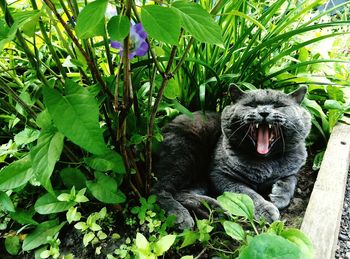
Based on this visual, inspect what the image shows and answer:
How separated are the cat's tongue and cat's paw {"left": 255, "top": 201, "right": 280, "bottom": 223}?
0.58ft

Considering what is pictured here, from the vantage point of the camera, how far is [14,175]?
1.07 meters

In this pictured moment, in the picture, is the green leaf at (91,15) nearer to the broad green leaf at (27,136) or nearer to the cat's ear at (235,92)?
the broad green leaf at (27,136)

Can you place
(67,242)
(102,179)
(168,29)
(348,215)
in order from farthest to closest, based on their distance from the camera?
(348,215) → (67,242) → (102,179) → (168,29)

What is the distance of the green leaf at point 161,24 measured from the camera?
682 millimetres

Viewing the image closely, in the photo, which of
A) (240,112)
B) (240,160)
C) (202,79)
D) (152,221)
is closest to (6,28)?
(152,221)

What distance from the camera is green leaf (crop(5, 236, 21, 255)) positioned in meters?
1.25

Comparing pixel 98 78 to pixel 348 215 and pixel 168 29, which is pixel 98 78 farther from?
pixel 348 215

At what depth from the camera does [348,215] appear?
1671 mm

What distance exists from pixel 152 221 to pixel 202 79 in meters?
0.75

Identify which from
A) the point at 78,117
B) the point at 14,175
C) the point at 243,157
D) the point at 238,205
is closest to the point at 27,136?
the point at 14,175

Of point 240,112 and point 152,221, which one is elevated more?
point 240,112

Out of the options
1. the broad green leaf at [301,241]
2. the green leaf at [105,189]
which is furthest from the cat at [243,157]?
the broad green leaf at [301,241]

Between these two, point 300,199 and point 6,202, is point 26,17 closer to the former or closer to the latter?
point 6,202

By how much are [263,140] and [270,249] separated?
590 millimetres
